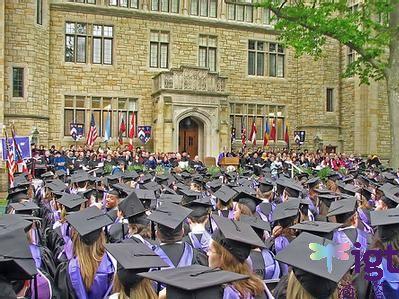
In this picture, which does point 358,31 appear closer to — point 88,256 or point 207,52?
point 207,52

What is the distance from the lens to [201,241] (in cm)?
497

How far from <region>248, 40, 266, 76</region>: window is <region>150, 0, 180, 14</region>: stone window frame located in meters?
4.31

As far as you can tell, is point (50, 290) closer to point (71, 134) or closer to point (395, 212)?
point (395, 212)

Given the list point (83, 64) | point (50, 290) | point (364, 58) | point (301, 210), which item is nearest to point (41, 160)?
point (83, 64)

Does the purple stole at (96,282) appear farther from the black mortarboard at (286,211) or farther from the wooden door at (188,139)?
the wooden door at (188,139)

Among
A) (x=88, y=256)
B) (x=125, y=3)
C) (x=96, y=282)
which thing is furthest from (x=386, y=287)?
(x=125, y=3)

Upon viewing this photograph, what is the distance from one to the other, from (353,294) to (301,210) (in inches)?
107

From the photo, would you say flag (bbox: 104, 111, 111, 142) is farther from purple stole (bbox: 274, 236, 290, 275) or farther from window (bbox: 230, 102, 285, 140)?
purple stole (bbox: 274, 236, 290, 275)

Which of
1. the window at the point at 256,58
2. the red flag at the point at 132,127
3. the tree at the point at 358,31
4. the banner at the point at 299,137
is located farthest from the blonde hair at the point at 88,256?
the window at the point at 256,58

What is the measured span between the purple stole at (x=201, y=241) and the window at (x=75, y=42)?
19.1 metres

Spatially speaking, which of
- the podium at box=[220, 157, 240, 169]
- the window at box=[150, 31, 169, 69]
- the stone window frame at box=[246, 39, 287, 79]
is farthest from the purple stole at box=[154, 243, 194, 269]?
the stone window frame at box=[246, 39, 287, 79]

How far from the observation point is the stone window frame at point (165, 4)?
79.7 feet

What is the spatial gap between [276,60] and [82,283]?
80.5 feet

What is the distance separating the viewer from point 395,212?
457cm
